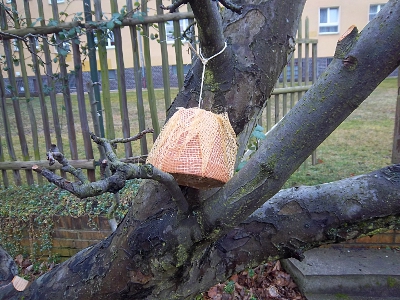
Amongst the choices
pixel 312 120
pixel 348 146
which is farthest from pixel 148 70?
pixel 348 146

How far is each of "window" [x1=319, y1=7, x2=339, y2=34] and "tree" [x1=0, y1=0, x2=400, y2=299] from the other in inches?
632

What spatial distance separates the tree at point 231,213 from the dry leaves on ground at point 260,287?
1564mm

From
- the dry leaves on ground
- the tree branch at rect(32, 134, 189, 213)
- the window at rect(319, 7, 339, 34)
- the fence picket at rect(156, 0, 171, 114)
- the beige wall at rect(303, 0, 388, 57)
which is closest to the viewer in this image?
the tree branch at rect(32, 134, 189, 213)

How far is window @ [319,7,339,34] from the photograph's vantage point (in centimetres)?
1567

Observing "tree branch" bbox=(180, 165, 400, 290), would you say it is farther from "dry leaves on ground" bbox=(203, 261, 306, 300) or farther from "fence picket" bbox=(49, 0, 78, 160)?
"fence picket" bbox=(49, 0, 78, 160)

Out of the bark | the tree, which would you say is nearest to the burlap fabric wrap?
the tree

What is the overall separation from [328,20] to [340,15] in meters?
0.72

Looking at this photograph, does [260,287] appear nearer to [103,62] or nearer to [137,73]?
[137,73]

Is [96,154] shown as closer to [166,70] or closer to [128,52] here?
[166,70]

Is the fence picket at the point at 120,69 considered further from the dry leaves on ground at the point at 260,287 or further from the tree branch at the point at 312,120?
the tree branch at the point at 312,120

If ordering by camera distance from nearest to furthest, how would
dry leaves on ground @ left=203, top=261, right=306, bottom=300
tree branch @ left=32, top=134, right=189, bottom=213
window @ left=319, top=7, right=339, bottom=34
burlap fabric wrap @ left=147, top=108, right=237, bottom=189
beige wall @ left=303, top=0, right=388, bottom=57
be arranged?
tree branch @ left=32, top=134, right=189, bottom=213
burlap fabric wrap @ left=147, top=108, right=237, bottom=189
dry leaves on ground @ left=203, top=261, right=306, bottom=300
beige wall @ left=303, top=0, right=388, bottom=57
window @ left=319, top=7, right=339, bottom=34

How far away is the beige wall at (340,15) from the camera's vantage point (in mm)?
14711

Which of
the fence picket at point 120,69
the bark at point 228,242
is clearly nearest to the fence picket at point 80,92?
the fence picket at point 120,69

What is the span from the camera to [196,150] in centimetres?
98
